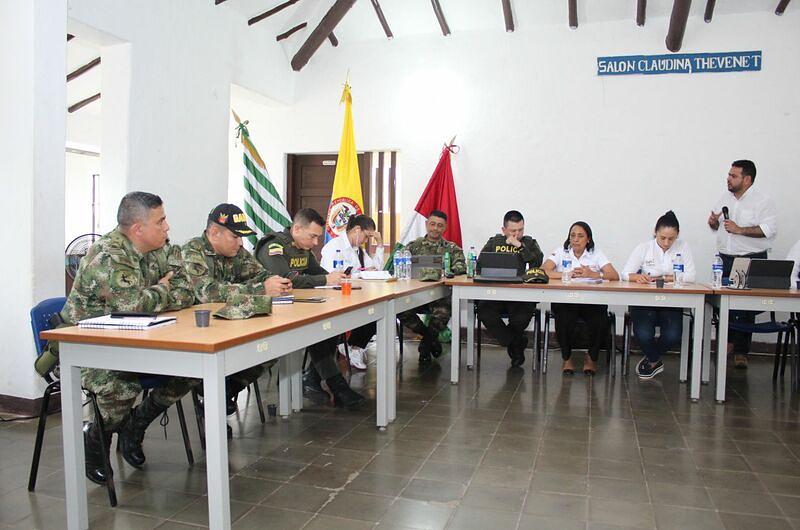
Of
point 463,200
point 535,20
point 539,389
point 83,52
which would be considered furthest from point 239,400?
point 535,20

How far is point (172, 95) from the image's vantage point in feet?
16.8

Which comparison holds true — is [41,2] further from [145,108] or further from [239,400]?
[239,400]

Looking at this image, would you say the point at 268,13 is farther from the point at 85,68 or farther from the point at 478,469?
the point at 478,469

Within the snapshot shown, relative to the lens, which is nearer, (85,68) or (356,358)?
(356,358)

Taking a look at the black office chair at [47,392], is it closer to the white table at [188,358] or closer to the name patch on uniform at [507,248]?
the white table at [188,358]

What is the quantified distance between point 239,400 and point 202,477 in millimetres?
1298

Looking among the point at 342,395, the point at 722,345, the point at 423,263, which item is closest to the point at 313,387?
the point at 342,395

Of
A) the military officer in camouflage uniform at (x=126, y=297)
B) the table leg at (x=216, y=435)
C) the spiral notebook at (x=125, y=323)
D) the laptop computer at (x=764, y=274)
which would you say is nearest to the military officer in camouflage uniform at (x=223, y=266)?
the military officer in camouflage uniform at (x=126, y=297)

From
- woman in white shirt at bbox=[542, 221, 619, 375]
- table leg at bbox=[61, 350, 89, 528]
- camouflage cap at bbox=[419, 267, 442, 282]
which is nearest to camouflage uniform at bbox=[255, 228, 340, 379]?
camouflage cap at bbox=[419, 267, 442, 282]

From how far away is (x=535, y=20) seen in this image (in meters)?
6.23

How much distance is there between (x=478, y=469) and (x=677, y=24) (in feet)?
15.4

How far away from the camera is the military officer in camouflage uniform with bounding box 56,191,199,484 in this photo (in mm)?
2504

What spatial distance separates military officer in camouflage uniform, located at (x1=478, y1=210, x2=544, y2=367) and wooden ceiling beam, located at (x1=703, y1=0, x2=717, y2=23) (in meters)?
2.67

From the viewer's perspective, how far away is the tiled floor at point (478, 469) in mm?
2369
